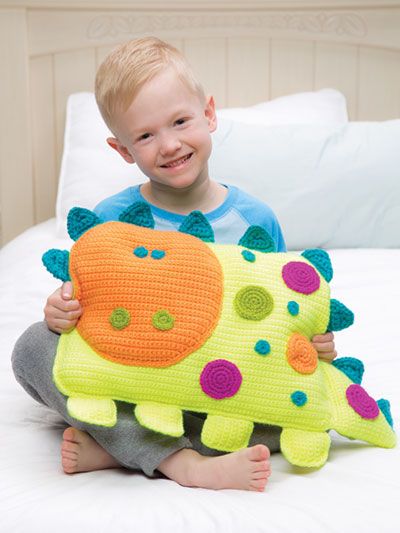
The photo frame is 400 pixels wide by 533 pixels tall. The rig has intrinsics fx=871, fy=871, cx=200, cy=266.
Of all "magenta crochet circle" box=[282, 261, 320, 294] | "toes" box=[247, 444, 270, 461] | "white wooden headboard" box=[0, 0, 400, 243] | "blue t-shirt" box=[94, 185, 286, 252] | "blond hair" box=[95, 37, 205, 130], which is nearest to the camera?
"toes" box=[247, 444, 270, 461]

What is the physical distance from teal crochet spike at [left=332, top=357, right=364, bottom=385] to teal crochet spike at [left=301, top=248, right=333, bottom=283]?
11 cm

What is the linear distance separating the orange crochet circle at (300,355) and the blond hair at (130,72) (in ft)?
1.45

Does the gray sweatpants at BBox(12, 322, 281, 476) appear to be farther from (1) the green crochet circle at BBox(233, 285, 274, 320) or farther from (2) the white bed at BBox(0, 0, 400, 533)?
(1) the green crochet circle at BBox(233, 285, 274, 320)

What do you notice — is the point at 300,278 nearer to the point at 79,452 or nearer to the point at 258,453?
the point at 258,453

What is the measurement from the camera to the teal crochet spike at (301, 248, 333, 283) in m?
1.16

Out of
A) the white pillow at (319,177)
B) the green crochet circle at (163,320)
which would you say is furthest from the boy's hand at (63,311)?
the white pillow at (319,177)

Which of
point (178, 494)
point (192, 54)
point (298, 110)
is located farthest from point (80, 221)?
point (192, 54)

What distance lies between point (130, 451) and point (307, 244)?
1.14 m

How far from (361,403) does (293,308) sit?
0.15m

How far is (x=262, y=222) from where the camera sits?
1.41 meters

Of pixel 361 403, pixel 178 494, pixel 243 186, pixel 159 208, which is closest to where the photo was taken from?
pixel 178 494

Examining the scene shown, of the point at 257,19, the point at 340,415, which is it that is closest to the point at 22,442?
the point at 340,415

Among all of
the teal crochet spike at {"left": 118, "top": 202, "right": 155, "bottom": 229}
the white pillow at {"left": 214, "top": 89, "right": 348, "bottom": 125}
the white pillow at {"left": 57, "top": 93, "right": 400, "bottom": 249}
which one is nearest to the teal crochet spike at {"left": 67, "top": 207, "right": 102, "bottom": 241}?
the teal crochet spike at {"left": 118, "top": 202, "right": 155, "bottom": 229}

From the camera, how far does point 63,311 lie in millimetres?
1082
